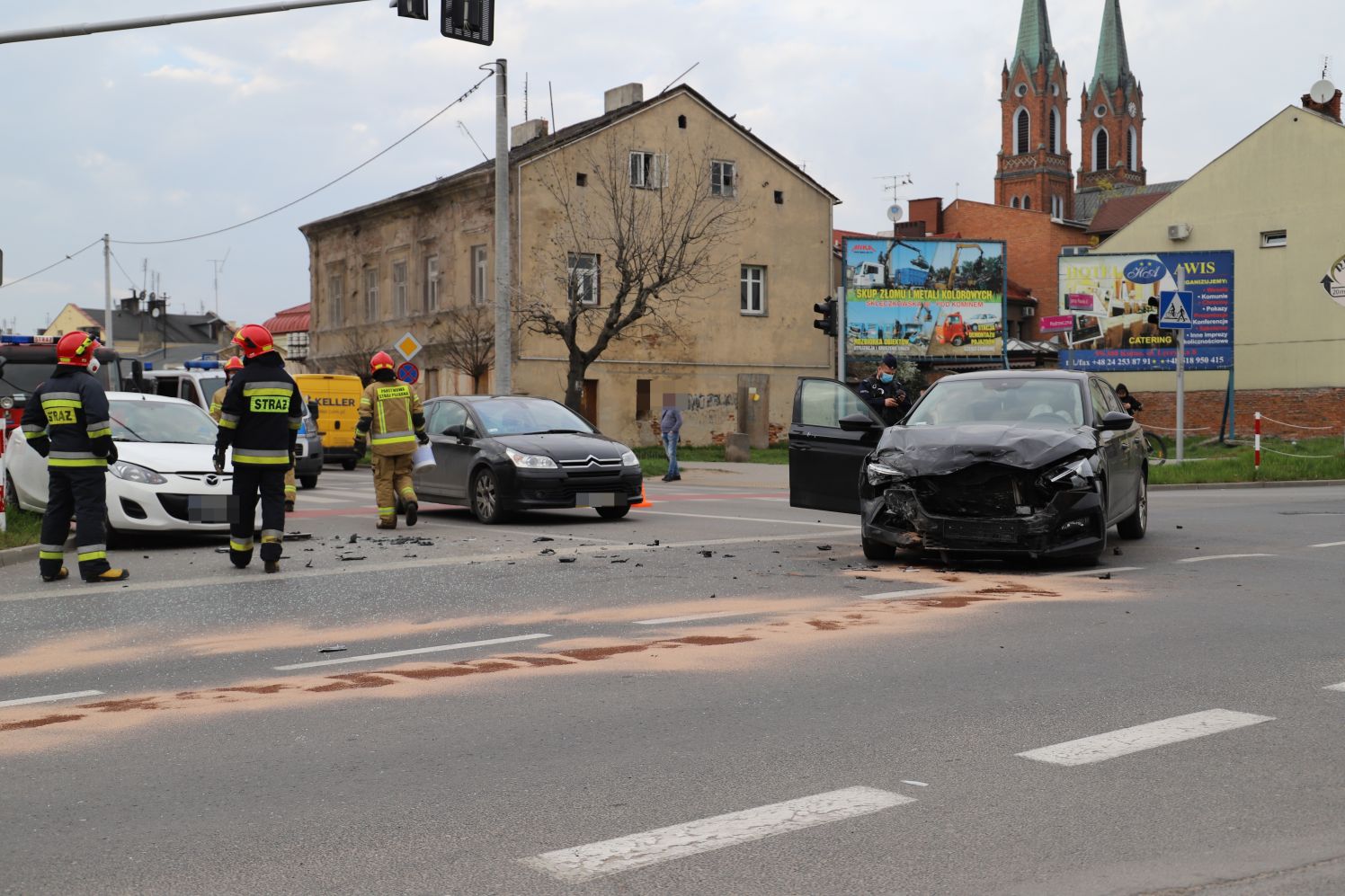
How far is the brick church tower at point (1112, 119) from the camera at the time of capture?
12950 cm

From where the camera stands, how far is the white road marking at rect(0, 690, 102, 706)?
636cm

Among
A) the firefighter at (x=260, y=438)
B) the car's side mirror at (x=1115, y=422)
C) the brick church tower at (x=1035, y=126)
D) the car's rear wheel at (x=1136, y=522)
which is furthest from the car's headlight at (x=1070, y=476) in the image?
the brick church tower at (x=1035, y=126)

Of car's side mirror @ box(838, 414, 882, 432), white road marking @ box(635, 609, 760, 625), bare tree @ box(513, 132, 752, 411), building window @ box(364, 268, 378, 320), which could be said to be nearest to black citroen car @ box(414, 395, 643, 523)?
car's side mirror @ box(838, 414, 882, 432)

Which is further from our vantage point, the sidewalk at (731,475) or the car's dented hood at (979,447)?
the sidewalk at (731,475)

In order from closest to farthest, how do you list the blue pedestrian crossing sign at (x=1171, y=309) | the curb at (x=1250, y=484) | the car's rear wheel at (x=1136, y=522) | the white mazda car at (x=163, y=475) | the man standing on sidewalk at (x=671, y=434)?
the white mazda car at (x=163, y=475)
the car's rear wheel at (x=1136, y=522)
the curb at (x=1250, y=484)
the blue pedestrian crossing sign at (x=1171, y=309)
the man standing on sidewalk at (x=671, y=434)

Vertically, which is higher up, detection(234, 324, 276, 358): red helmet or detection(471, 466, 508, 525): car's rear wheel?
detection(234, 324, 276, 358): red helmet

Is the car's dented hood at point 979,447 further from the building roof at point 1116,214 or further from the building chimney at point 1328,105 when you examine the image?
the building roof at point 1116,214

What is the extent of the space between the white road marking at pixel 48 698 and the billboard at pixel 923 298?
1410 inches

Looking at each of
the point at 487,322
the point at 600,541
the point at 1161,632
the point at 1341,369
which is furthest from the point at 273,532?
the point at 1341,369

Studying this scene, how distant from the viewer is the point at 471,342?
4116 cm

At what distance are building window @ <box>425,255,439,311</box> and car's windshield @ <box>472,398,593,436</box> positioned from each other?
28612mm

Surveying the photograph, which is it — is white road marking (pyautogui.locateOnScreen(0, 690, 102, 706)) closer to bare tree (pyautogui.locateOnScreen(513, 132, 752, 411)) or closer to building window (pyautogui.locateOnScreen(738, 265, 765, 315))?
bare tree (pyautogui.locateOnScreen(513, 132, 752, 411))

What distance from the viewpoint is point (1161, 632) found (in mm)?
8039

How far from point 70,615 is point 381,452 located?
5.94m
